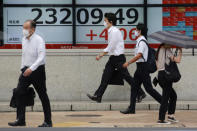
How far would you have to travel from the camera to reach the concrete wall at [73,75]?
14.6 metres

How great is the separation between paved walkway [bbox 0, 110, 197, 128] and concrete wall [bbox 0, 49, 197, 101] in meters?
1.57

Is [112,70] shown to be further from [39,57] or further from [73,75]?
[39,57]

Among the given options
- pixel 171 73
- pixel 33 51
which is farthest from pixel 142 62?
pixel 33 51

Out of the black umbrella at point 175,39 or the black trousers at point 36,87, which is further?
the black umbrella at point 175,39

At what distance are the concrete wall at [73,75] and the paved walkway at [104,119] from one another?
5.17 ft

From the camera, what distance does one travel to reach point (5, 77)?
573 inches

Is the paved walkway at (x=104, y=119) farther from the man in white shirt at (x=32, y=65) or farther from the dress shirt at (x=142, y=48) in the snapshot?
the dress shirt at (x=142, y=48)

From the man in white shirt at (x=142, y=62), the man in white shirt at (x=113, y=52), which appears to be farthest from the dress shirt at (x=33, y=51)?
the man in white shirt at (x=113, y=52)

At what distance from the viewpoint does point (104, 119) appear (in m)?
11.6

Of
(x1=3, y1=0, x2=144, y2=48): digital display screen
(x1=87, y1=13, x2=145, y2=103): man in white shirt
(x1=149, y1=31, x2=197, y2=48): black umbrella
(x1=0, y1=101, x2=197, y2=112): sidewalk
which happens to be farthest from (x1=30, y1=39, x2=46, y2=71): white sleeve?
(x1=3, y1=0, x2=144, y2=48): digital display screen

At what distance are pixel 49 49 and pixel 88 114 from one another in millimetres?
2586

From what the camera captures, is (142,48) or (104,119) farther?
(142,48)

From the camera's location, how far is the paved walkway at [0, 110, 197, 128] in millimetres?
10562

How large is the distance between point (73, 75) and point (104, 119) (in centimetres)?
318
